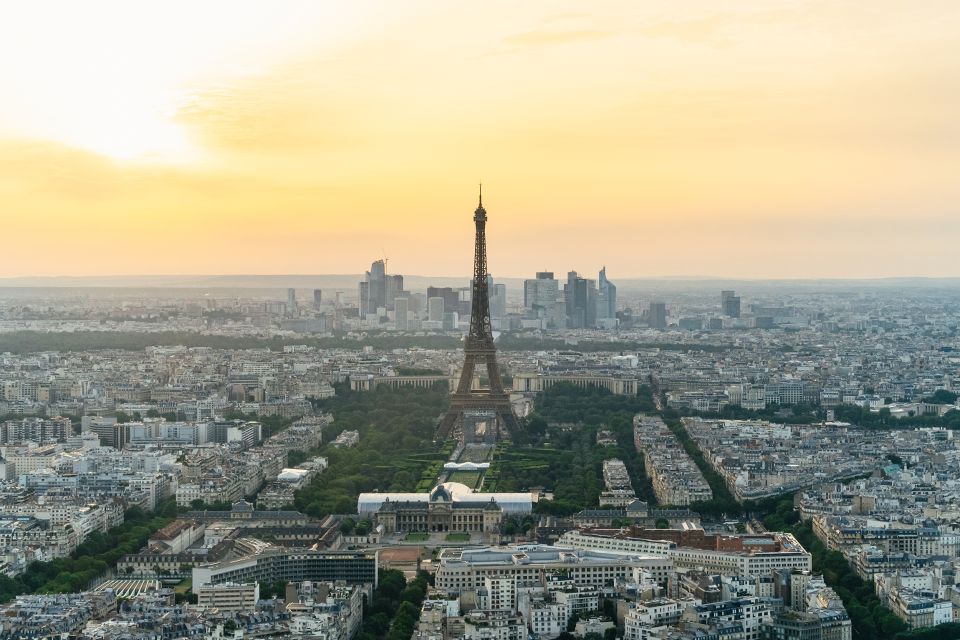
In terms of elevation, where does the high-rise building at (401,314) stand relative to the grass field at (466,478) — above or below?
above

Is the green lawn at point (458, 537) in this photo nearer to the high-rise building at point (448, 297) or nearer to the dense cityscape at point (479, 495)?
the dense cityscape at point (479, 495)

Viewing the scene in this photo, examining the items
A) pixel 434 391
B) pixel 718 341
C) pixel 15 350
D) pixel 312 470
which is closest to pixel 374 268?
pixel 718 341

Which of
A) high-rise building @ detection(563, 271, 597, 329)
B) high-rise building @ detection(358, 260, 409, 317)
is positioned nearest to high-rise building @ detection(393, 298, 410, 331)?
high-rise building @ detection(358, 260, 409, 317)

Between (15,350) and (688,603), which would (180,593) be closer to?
(688,603)

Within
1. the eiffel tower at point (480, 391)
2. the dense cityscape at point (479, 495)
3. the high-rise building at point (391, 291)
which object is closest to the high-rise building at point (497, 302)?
the high-rise building at point (391, 291)

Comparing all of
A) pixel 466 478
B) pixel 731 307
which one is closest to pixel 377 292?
pixel 731 307

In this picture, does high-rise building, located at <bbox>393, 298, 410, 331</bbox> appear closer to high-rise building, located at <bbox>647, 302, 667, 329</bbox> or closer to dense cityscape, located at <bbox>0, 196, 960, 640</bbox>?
high-rise building, located at <bbox>647, 302, 667, 329</bbox>
